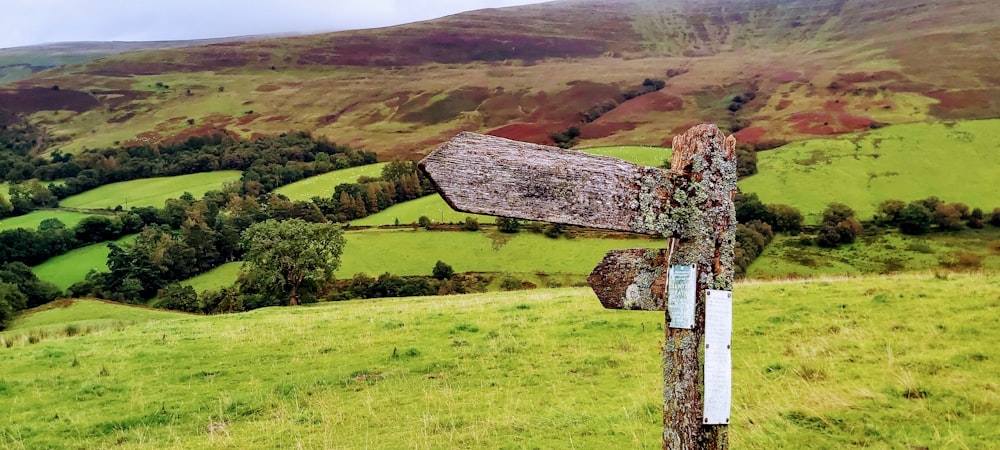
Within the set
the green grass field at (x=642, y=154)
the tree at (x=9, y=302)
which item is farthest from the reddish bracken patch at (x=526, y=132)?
the tree at (x=9, y=302)

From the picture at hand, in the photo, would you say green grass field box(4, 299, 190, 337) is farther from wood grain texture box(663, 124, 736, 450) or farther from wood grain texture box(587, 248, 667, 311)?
wood grain texture box(663, 124, 736, 450)

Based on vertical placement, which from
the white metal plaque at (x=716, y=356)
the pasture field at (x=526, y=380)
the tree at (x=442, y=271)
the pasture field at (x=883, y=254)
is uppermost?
the white metal plaque at (x=716, y=356)

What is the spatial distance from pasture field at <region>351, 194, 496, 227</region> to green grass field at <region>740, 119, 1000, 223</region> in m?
38.1

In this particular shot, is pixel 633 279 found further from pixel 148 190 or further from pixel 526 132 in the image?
pixel 148 190

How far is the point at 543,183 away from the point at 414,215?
71539mm

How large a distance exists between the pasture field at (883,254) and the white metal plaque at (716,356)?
5266 centimetres

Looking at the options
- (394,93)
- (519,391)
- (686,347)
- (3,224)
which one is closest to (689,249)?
(686,347)

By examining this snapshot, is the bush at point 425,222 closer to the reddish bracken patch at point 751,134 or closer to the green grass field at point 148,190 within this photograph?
the green grass field at point 148,190

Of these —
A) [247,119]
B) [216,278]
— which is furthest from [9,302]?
[247,119]

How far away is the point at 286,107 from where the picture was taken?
565 feet

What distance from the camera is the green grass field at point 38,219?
79.2m

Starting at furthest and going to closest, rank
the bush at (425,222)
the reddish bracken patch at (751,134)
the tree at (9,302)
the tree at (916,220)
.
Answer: the reddish bracken patch at (751,134), the bush at (425,222), the tree at (916,220), the tree at (9,302)

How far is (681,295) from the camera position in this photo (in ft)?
11.4

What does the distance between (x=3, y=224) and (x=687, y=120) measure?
123 m
